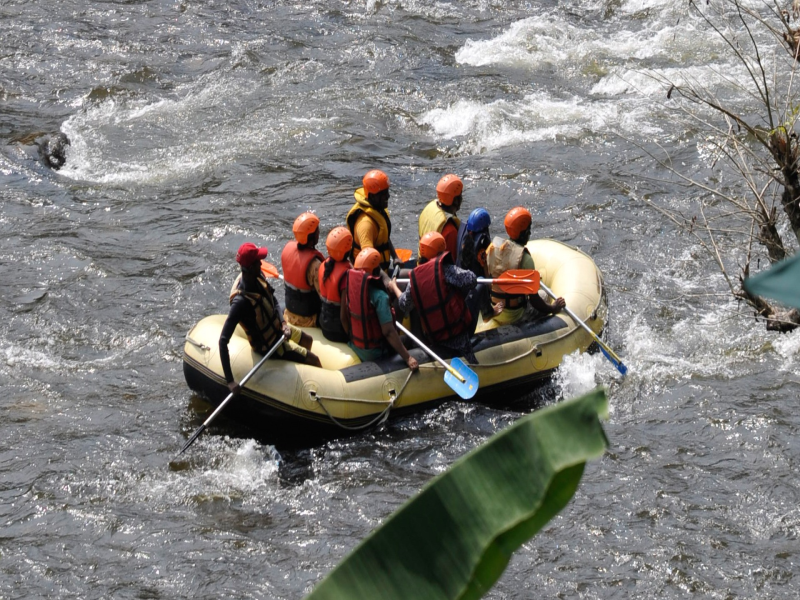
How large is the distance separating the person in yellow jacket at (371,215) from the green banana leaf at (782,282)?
619 cm

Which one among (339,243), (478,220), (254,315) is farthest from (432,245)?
(254,315)

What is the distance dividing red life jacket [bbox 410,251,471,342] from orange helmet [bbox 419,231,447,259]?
87mm

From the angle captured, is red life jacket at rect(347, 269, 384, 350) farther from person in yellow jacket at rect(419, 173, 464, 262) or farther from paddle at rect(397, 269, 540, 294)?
person in yellow jacket at rect(419, 173, 464, 262)

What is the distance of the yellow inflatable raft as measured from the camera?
6633 millimetres

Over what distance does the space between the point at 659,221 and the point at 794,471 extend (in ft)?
13.4

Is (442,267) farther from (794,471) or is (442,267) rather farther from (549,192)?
(549,192)

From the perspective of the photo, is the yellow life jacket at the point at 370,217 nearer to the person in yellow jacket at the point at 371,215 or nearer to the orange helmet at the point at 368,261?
the person in yellow jacket at the point at 371,215

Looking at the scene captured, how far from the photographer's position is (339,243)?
6.77 metres

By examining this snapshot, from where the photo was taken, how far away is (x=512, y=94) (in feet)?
40.9

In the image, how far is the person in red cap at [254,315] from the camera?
6.32 metres

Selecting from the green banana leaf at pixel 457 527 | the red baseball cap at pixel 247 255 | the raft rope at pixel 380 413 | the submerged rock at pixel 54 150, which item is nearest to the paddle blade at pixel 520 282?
the raft rope at pixel 380 413

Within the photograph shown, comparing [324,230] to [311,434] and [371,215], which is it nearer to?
[371,215]

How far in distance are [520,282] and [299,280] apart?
176 cm

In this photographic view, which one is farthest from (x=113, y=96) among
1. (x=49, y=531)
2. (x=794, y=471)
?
(x=794, y=471)
